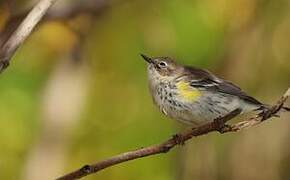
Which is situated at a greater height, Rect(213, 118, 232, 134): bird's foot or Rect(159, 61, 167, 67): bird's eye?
Rect(159, 61, 167, 67): bird's eye

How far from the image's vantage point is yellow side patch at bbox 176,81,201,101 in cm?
470

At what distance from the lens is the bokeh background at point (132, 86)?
628 centimetres

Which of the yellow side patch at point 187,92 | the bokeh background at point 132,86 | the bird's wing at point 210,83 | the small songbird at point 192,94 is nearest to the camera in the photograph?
the small songbird at point 192,94

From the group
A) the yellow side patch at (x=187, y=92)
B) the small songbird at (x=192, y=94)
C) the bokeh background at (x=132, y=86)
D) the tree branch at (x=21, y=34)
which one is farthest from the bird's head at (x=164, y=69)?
the tree branch at (x=21, y=34)

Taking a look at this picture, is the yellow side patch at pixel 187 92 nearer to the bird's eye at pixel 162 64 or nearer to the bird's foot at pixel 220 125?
the bird's eye at pixel 162 64

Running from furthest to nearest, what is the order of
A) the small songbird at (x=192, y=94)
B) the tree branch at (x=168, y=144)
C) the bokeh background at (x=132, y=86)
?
1. the bokeh background at (x=132, y=86)
2. the small songbird at (x=192, y=94)
3. the tree branch at (x=168, y=144)

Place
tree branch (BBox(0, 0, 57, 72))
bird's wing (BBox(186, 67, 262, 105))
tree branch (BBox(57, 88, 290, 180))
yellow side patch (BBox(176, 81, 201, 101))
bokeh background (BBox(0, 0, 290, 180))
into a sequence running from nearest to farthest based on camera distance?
tree branch (BBox(57, 88, 290, 180)) → tree branch (BBox(0, 0, 57, 72)) → yellow side patch (BBox(176, 81, 201, 101)) → bird's wing (BBox(186, 67, 262, 105)) → bokeh background (BBox(0, 0, 290, 180))

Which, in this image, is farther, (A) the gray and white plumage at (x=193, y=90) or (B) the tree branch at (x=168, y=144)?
(A) the gray and white plumage at (x=193, y=90)

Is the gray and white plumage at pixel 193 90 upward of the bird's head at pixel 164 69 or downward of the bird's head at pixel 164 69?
downward

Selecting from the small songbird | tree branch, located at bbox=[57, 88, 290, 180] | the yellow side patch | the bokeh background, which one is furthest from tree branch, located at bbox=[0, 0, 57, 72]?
the bokeh background

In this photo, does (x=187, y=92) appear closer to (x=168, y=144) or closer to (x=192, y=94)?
(x=192, y=94)

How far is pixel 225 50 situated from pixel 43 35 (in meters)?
1.59

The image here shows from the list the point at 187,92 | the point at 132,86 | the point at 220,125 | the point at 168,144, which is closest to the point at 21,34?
the point at 168,144

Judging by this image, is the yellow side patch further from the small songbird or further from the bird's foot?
the bird's foot
